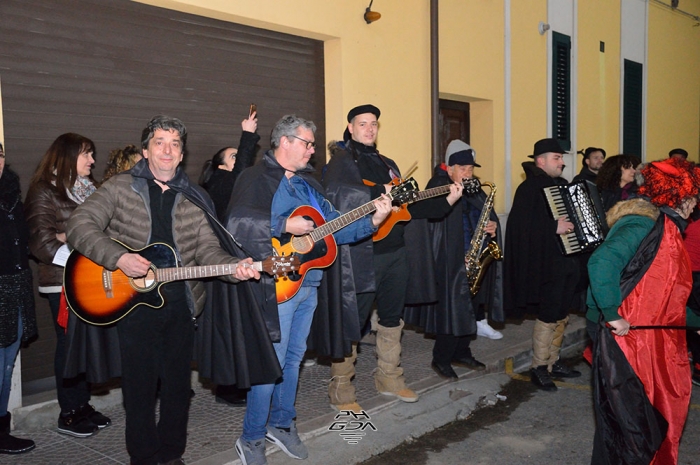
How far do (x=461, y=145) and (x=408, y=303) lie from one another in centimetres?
149

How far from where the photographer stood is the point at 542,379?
6.29 m

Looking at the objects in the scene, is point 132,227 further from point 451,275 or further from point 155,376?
point 451,275

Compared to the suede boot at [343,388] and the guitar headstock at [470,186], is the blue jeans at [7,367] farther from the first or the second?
the guitar headstock at [470,186]

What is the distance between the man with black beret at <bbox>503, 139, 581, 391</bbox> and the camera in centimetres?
618

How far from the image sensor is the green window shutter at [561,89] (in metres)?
10.7

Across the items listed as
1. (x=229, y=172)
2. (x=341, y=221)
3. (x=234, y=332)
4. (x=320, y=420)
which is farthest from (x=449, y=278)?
(x=234, y=332)

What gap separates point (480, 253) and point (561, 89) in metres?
5.60

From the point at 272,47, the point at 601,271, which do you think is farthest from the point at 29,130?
the point at 601,271

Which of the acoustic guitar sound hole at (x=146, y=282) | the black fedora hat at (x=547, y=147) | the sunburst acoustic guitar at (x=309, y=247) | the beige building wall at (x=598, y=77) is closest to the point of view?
the acoustic guitar sound hole at (x=146, y=282)

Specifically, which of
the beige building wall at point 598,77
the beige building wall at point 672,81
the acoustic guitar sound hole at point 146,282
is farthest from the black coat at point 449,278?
the beige building wall at point 672,81

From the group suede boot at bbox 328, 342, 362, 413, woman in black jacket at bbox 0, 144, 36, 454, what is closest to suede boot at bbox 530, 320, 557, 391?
suede boot at bbox 328, 342, 362, 413

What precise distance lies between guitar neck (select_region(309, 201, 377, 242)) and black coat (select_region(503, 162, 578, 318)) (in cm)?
220

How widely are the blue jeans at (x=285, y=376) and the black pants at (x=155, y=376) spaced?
417mm

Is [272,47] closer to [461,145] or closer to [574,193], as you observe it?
[461,145]
